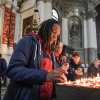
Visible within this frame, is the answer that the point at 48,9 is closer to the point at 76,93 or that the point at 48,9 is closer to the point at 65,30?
the point at 65,30

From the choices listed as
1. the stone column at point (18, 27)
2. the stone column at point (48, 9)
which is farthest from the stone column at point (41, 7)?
the stone column at point (18, 27)

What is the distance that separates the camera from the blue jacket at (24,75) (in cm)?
173

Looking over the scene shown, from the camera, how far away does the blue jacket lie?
5.69 ft

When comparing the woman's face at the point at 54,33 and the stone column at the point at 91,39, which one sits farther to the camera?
the stone column at the point at 91,39

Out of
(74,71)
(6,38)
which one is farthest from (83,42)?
(74,71)

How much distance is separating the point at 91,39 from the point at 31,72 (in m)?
18.6

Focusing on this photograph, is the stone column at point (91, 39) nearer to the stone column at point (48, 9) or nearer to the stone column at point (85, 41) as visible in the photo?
the stone column at point (85, 41)

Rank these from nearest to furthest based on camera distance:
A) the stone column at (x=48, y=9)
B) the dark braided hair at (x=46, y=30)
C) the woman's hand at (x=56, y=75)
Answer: the woman's hand at (x=56, y=75) → the dark braided hair at (x=46, y=30) → the stone column at (x=48, y=9)

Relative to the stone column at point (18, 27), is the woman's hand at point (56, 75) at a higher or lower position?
lower

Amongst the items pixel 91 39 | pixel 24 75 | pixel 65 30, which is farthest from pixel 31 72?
pixel 65 30

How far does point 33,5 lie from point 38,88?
14.2m

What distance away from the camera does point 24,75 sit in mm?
1728

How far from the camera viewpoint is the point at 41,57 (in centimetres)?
189

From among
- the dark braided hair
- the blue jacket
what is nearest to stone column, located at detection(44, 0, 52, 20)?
the dark braided hair
